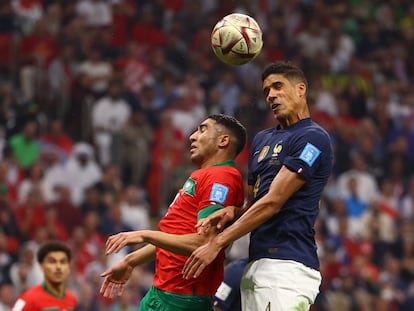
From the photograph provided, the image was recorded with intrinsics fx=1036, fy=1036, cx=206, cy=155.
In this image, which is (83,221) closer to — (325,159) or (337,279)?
(337,279)

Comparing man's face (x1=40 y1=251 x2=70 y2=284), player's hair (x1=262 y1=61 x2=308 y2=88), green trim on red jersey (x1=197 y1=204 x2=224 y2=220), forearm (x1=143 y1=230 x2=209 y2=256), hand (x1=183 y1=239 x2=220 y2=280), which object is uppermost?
player's hair (x1=262 y1=61 x2=308 y2=88)

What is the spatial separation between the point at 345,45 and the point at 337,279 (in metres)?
6.03

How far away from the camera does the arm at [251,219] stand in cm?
595

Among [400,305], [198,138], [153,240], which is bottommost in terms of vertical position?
[400,305]

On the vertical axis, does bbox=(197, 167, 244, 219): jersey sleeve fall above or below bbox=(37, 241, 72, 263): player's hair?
above

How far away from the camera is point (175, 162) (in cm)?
1405

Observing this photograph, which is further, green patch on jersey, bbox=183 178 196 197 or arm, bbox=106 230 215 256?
green patch on jersey, bbox=183 178 196 197

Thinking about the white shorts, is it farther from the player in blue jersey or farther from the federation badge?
the federation badge

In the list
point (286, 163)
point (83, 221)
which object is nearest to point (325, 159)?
point (286, 163)

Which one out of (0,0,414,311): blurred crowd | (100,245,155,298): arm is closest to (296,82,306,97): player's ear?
(100,245,155,298): arm

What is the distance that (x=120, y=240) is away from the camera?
5.86 meters

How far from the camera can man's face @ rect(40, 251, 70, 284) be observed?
8.39 metres

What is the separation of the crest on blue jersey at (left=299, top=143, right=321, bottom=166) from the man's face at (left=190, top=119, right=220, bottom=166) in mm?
763

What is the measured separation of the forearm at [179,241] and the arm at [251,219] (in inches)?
7.6
